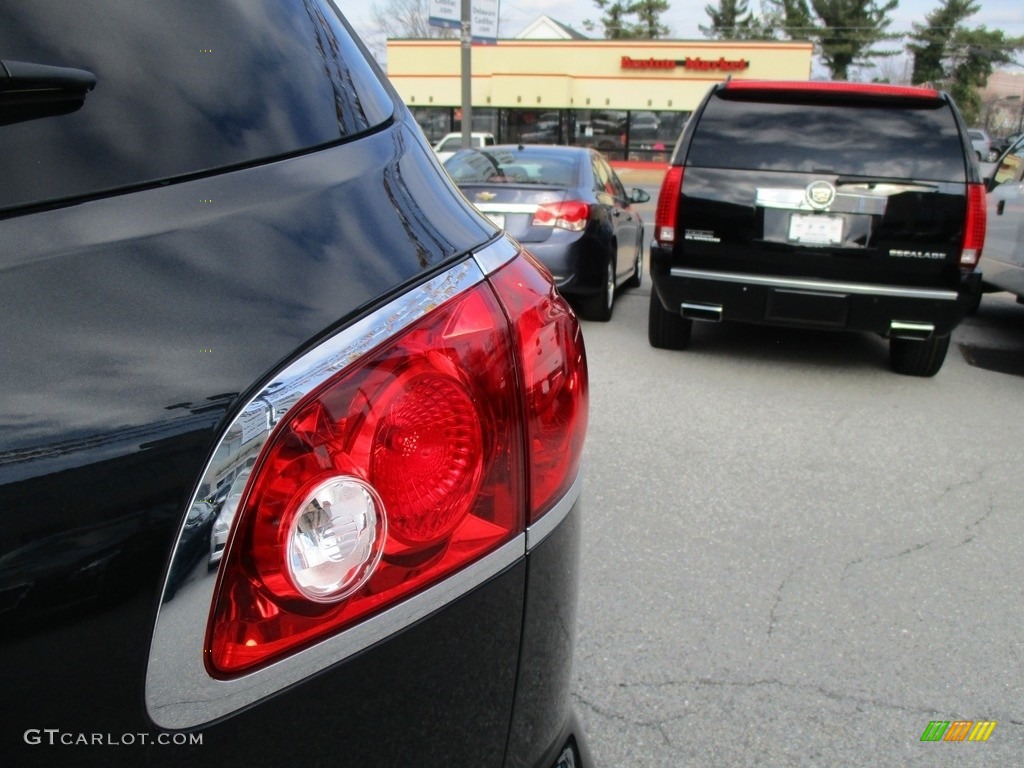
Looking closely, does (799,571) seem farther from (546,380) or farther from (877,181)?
(877,181)

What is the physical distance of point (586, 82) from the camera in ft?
120

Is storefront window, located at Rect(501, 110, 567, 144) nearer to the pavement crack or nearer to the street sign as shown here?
the street sign

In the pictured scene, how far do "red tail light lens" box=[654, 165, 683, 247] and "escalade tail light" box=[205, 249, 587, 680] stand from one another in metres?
4.56

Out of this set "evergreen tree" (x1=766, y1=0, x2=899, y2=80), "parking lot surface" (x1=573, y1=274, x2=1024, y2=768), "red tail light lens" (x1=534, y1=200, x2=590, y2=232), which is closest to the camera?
"parking lot surface" (x1=573, y1=274, x2=1024, y2=768)

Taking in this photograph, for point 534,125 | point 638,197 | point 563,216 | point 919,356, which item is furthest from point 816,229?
point 534,125

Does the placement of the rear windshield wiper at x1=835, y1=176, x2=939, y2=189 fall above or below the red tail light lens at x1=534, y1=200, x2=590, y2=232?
above

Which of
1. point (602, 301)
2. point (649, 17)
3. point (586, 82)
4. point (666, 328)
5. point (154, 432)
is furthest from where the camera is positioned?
point (649, 17)

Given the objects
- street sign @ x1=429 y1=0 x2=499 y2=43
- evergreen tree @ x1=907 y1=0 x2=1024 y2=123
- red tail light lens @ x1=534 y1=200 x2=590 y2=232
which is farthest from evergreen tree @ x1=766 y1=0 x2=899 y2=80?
red tail light lens @ x1=534 y1=200 x2=590 y2=232

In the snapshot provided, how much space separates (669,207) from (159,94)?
483 centimetres

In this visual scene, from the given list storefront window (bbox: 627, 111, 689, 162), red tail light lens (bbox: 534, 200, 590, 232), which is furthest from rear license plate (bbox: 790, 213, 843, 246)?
storefront window (bbox: 627, 111, 689, 162)

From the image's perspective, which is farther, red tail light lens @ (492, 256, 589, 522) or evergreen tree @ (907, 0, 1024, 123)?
evergreen tree @ (907, 0, 1024, 123)

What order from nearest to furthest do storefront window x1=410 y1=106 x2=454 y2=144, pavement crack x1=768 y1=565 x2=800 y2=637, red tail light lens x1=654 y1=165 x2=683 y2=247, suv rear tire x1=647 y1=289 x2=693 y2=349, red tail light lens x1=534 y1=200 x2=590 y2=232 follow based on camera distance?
pavement crack x1=768 y1=565 x2=800 y2=637, red tail light lens x1=654 y1=165 x2=683 y2=247, suv rear tire x1=647 y1=289 x2=693 y2=349, red tail light lens x1=534 y1=200 x2=590 y2=232, storefront window x1=410 y1=106 x2=454 y2=144

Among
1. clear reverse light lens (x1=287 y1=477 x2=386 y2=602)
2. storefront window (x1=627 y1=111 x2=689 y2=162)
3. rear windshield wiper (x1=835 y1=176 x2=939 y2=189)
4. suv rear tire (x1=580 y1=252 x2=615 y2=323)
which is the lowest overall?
storefront window (x1=627 y1=111 x2=689 y2=162)

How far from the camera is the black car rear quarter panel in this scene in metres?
0.79
